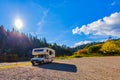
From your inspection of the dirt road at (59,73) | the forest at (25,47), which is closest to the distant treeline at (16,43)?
the forest at (25,47)

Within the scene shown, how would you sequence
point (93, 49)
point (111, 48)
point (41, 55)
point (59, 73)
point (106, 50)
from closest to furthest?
point (59, 73)
point (41, 55)
point (111, 48)
point (106, 50)
point (93, 49)

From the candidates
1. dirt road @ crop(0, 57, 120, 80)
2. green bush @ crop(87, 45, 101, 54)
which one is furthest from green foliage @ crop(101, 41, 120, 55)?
dirt road @ crop(0, 57, 120, 80)

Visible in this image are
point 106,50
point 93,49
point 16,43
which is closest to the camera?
point 106,50

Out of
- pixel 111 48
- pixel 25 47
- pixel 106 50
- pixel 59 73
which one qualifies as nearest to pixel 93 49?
pixel 106 50

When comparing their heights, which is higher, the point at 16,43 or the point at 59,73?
the point at 16,43

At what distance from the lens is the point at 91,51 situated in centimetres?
8681

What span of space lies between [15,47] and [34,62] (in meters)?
79.5

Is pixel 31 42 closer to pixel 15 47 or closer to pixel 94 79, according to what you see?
pixel 15 47

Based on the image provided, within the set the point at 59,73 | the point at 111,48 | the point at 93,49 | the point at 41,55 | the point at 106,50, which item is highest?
the point at 93,49

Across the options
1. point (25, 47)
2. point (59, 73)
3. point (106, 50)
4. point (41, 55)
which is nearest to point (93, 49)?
point (106, 50)

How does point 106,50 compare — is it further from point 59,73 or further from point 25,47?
point 59,73

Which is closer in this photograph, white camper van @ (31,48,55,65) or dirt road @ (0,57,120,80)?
dirt road @ (0,57,120,80)

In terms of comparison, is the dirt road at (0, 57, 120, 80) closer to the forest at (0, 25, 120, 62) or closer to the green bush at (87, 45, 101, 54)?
the forest at (0, 25, 120, 62)

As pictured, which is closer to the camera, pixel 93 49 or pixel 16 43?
pixel 93 49
